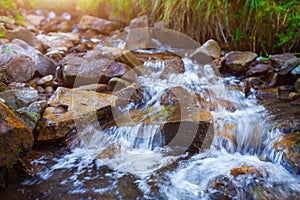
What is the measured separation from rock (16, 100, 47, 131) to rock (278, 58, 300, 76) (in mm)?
3927

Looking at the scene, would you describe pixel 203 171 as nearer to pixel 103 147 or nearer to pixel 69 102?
pixel 103 147

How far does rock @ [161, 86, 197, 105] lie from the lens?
339cm

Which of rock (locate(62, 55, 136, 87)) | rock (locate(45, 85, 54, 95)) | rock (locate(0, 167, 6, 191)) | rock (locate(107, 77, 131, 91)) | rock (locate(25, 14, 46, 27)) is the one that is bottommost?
rock (locate(0, 167, 6, 191))

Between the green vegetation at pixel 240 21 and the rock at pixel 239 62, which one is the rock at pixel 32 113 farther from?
the green vegetation at pixel 240 21

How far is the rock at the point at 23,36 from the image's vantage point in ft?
16.8

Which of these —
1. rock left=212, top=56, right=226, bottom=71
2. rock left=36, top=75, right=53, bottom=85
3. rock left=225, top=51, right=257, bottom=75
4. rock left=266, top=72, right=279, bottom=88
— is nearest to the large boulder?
rock left=36, top=75, right=53, bottom=85

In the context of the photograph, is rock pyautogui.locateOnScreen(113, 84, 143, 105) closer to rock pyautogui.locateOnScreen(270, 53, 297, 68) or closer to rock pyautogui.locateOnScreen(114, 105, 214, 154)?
rock pyautogui.locateOnScreen(114, 105, 214, 154)

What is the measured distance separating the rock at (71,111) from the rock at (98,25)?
475 cm

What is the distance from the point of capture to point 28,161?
246 centimetres

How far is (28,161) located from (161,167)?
55.5 inches

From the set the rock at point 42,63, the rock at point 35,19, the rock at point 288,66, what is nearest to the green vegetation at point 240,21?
the rock at point 288,66

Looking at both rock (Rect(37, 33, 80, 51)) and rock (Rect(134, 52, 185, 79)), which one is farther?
rock (Rect(37, 33, 80, 51))

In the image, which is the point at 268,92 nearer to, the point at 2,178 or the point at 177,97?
the point at 177,97

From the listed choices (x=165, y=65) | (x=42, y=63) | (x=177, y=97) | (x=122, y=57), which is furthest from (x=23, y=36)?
(x=177, y=97)
